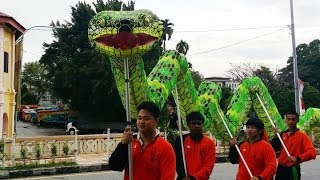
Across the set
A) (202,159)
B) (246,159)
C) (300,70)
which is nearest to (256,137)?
(246,159)

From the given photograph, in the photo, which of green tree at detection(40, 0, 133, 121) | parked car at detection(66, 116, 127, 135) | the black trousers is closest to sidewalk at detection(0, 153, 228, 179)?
the black trousers

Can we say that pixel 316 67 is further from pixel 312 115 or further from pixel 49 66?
pixel 312 115

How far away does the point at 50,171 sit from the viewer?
11.3 m

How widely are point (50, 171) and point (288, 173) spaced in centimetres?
747

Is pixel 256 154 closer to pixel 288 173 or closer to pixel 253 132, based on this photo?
pixel 253 132

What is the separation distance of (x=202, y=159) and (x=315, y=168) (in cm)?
860

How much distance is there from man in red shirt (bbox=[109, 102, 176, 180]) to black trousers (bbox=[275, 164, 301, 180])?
106 inches

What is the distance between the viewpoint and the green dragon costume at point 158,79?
4.24 metres

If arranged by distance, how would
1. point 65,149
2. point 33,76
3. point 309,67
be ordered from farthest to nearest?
point 33,76 < point 309,67 < point 65,149

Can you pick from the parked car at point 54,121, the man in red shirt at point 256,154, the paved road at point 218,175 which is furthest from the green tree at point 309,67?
the man in red shirt at point 256,154

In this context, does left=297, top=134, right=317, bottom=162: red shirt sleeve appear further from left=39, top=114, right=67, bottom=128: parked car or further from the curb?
left=39, top=114, right=67, bottom=128: parked car

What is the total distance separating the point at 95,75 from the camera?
25.0 meters

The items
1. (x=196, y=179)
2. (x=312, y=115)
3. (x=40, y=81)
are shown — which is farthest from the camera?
(x=40, y=81)

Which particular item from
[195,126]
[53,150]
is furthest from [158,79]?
[53,150]
